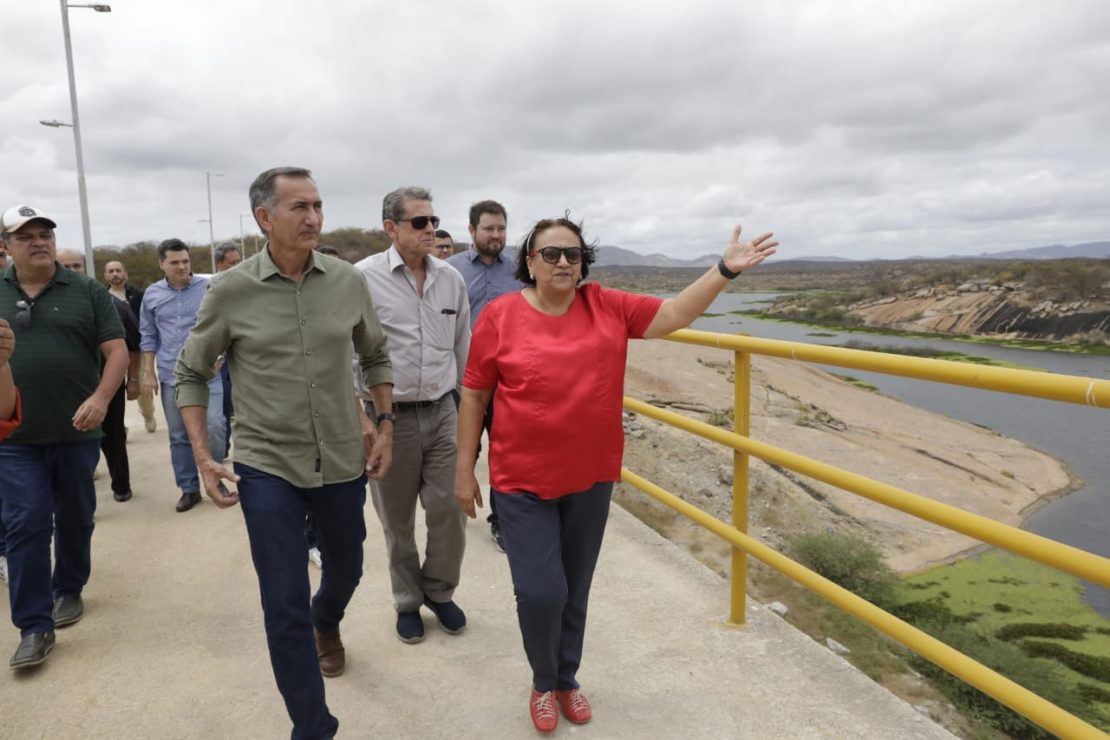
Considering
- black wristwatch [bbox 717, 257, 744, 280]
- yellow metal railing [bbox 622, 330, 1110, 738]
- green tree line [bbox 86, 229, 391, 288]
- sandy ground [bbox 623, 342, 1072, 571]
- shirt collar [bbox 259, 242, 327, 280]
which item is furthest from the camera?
green tree line [bbox 86, 229, 391, 288]

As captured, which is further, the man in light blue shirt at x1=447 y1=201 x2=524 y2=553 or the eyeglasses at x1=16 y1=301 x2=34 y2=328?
the man in light blue shirt at x1=447 y1=201 x2=524 y2=553

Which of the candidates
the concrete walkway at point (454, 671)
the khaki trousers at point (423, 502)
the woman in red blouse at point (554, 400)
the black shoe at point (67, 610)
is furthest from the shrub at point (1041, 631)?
the black shoe at point (67, 610)

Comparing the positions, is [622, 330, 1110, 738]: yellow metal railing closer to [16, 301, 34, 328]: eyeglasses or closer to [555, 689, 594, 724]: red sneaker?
[555, 689, 594, 724]: red sneaker

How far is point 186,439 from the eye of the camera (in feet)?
17.4

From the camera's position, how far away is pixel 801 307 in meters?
66.6

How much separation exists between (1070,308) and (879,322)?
13701mm

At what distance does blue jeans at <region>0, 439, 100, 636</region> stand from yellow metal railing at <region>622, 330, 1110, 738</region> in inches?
110

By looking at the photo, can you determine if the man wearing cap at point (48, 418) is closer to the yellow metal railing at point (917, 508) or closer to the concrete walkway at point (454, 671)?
the concrete walkway at point (454, 671)

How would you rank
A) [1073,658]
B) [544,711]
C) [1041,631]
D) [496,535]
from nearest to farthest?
[544,711] < [496,535] < [1073,658] < [1041,631]

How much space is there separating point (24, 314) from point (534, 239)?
2.38 m

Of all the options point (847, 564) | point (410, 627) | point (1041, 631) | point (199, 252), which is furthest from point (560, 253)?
point (199, 252)

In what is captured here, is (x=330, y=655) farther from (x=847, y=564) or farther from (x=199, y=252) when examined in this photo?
(x=199, y=252)

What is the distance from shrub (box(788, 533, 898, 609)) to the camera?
5156mm

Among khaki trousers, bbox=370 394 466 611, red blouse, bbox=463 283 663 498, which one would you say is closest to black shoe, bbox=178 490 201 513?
khaki trousers, bbox=370 394 466 611
